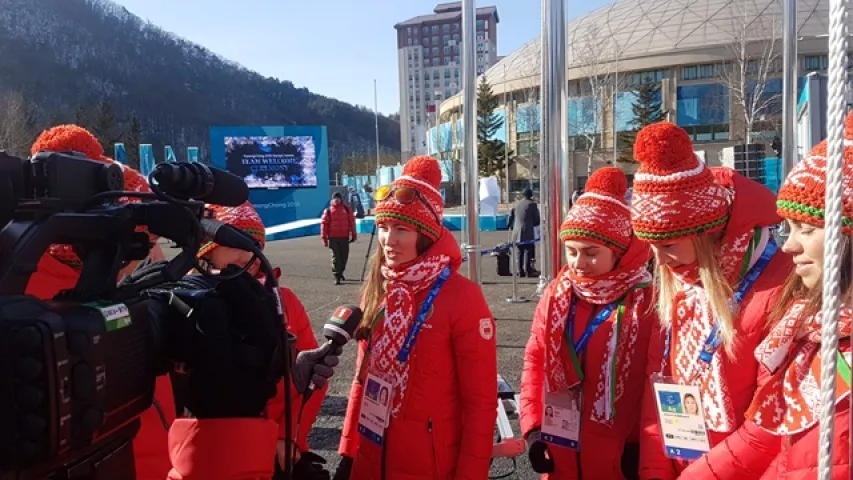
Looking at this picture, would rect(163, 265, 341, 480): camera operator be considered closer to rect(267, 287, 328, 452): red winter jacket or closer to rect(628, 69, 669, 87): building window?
rect(267, 287, 328, 452): red winter jacket

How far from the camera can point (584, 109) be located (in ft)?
130

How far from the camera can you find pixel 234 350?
1.15 meters

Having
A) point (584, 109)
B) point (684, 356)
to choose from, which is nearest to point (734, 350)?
point (684, 356)

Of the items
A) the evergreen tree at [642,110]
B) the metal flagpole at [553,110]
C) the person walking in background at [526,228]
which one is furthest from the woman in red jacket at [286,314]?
the evergreen tree at [642,110]

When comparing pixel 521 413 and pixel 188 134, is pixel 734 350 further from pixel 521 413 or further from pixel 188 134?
pixel 188 134

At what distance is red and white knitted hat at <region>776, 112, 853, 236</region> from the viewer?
141 centimetres

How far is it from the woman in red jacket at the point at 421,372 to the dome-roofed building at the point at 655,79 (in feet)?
116

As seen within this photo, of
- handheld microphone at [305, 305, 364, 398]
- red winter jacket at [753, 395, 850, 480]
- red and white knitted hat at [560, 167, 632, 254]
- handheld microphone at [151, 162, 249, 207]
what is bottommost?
red winter jacket at [753, 395, 850, 480]

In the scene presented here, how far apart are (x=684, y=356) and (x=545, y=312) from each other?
0.62m

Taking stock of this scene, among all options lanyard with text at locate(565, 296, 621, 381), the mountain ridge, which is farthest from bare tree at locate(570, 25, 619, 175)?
the mountain ridge

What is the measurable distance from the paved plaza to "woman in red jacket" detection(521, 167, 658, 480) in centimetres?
168

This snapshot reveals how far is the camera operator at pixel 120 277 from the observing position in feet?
6.79

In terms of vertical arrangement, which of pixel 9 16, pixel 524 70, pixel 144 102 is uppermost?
pixel 9 16

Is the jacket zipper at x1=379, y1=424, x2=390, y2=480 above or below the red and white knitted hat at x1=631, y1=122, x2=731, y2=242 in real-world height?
below
